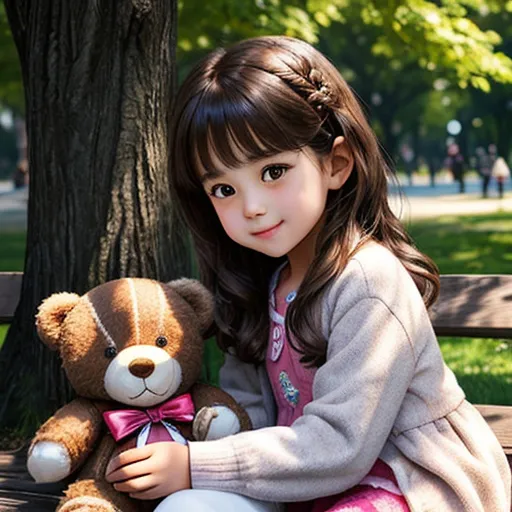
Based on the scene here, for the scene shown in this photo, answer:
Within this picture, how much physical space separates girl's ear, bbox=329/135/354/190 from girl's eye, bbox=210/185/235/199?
0.86ft

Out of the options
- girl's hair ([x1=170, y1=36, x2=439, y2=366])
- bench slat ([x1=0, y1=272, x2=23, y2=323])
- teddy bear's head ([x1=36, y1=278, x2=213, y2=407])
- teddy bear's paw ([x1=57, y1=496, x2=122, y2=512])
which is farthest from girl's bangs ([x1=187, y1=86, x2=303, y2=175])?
bench slat ([x1=0, y1=272, x2=23, y2=323])

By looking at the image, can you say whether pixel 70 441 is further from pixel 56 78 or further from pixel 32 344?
pixel 56 78

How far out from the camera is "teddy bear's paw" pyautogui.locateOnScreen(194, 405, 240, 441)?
2.43 meters

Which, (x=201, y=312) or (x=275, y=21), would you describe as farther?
(x=275, y=21)

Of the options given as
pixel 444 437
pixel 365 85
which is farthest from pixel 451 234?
pixel 365 85

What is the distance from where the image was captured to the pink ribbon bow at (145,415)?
94.4 inches

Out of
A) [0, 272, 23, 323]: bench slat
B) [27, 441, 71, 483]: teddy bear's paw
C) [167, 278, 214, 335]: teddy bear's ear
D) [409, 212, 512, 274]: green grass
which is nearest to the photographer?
[27, 441, 71, 483]: teddy bear's paw

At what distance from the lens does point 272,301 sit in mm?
2549

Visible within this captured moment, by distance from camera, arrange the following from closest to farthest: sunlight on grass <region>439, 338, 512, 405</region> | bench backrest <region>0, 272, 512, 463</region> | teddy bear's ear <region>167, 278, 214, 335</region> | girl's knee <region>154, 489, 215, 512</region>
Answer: girl's knee <region>154, 489, 215, 512</region>
teddy bear's ear <region>167, 278, 214, 335</region>
bench backrest <region>0, 272, 512, 463</region>
sunlight on grass <region>439, 338, 512, 405</region>

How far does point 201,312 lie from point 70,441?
526 millimetres

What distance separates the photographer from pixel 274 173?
7.13 feet

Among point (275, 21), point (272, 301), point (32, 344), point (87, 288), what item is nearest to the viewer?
point (272, 301)

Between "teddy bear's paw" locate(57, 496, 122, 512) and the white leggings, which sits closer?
the white leggings

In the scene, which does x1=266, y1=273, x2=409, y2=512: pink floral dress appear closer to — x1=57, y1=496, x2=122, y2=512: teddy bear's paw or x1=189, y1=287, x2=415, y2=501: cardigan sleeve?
x1=189, y1=287, x2=415, y2=501: cardigan sleeve
